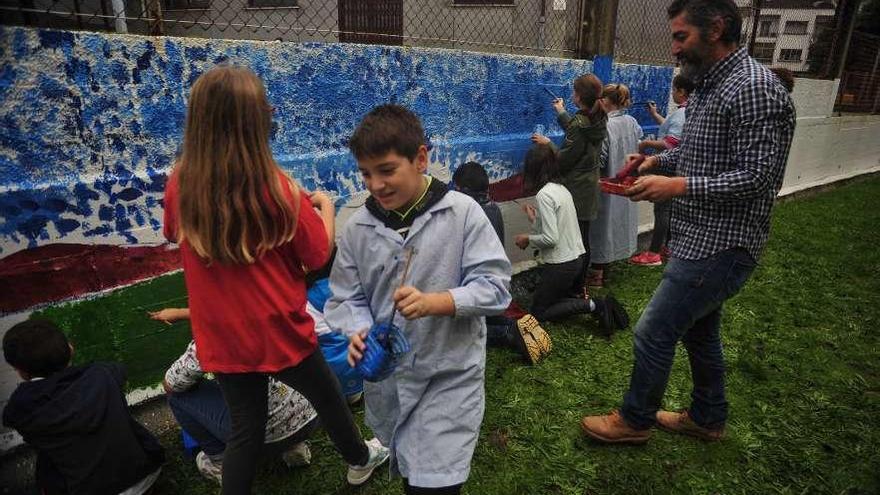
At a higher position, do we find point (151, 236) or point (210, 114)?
point (210, 114)

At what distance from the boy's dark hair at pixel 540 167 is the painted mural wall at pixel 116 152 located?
1191mm

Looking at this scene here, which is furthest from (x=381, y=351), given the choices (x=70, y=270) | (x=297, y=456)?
(x=70, y=270)

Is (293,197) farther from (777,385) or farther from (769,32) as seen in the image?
(769,32)

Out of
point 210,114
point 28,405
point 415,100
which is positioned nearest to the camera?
point 210,114

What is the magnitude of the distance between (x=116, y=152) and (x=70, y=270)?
23.6 inches

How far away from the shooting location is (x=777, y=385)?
3.15 metres

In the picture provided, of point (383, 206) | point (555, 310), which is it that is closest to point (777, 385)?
point (555, 310)

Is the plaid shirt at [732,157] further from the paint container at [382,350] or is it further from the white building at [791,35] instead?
the white building at [791,35]

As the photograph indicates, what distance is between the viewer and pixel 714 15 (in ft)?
6.40

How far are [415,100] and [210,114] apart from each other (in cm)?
225

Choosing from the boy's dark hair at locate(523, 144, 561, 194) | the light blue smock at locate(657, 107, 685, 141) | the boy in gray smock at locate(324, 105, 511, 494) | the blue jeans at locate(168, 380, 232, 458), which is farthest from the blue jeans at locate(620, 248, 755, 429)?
the light blue smock at locate(657, 107, 685, 141)

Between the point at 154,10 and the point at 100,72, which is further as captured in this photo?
the point at 154,10

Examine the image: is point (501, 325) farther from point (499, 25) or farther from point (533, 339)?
point (499, 25)

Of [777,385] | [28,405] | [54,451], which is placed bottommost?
[777,385]
